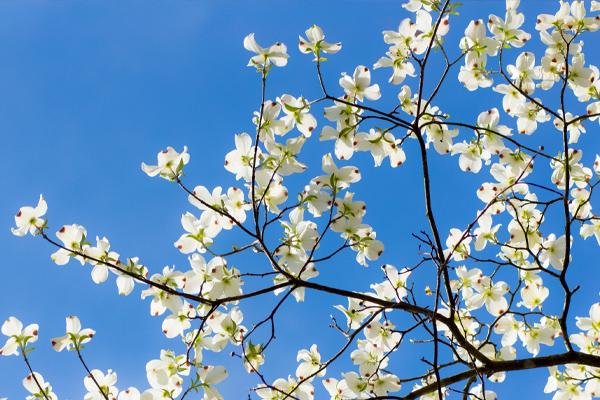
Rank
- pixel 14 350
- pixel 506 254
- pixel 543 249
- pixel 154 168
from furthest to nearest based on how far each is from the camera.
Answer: pixel 506 254
pixel 543 249
pixel 14 350
pixel 154 168

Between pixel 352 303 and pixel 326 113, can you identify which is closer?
pixel 326 113

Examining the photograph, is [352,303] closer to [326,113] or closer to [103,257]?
[326,113]

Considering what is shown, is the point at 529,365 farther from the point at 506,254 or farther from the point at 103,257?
the point at 103,257

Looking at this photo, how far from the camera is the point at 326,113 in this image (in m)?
2.88

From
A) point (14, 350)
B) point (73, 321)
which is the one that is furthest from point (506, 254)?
point (14, 350)

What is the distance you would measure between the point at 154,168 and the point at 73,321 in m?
0.78

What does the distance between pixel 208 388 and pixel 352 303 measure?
0.84m

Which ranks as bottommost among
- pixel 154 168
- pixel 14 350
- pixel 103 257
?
pixel 14 350

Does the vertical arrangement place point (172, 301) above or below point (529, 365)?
above

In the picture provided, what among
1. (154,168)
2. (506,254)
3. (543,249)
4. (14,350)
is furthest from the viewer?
(506,254)

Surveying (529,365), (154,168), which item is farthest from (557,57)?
(154,168)

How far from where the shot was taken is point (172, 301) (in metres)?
2.82

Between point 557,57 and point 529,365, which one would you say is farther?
point 557,57

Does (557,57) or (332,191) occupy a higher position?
(557,57)
